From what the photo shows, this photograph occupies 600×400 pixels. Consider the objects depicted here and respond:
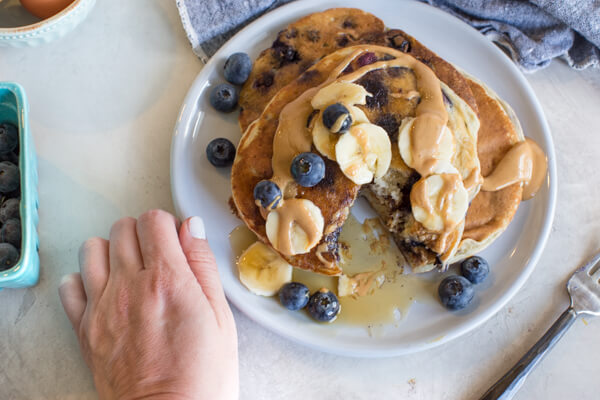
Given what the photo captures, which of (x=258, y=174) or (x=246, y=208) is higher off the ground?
(x=258, y=174)

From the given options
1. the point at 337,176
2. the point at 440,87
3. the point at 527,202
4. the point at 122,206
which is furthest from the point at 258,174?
the point at 527,202

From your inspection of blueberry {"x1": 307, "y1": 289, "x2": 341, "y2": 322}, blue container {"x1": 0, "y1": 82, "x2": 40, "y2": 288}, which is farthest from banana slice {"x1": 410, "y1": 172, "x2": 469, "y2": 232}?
blue container {"x1": 0, "y1": 82, "x2": 40, "y2": 288}

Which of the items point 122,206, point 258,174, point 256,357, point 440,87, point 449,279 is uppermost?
point 440,87

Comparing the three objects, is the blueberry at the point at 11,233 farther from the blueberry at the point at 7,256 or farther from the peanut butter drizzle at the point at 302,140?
the peanut butter drizzle at the point at 302,140

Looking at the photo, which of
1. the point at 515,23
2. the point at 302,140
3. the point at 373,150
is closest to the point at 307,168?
the point at 302,140

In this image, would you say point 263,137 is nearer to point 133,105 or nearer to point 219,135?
point 219,135

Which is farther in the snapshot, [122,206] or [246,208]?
[122,206]

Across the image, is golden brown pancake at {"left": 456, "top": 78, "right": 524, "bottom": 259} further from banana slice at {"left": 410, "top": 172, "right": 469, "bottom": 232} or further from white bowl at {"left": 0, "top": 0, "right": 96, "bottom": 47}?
white bowl at {"left": 0, "top": 0, "right": 96, "bottom": 47}
